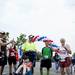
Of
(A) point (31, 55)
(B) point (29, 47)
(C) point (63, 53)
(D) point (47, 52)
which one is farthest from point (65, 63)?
(B) point (29, 47)

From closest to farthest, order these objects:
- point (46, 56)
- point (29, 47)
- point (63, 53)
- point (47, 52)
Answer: point (63, 53)
point (29, 47)
point (47, 52)
point (46, 56)

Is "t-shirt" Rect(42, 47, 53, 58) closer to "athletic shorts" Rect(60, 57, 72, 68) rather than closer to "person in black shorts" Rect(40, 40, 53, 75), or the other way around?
"person in black shorts" Rect(40, 40, 53, 75)

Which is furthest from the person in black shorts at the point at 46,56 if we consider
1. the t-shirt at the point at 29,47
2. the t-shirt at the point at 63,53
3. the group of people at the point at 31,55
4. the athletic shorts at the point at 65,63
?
the athletic shorts at the point at 65,63

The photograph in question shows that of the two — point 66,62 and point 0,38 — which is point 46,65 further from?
point 0,38

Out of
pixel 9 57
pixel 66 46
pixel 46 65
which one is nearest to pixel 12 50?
pixel 9 57

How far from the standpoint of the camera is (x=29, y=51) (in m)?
17.5

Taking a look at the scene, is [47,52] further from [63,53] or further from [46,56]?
[63,53]

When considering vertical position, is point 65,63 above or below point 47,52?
below

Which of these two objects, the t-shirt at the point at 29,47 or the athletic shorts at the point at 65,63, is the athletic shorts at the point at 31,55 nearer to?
the t-shirt at the point at 29,47

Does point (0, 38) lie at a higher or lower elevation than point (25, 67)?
higher

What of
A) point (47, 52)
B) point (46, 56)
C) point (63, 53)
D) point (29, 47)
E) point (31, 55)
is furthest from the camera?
point (46, 56)

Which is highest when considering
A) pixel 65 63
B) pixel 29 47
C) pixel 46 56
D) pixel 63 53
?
pixel 29 47

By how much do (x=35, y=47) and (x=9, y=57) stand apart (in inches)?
54.2

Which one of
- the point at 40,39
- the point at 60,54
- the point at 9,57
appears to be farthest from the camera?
the point at 40,39
